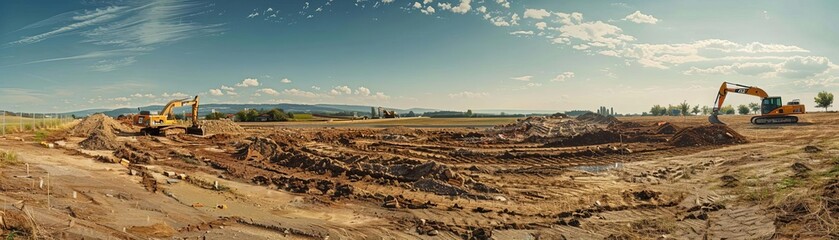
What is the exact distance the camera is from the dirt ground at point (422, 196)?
7992mm

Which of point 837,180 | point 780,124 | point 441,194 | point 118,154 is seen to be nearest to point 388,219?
point 441,194

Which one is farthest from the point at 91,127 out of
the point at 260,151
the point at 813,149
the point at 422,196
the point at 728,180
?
the point at 813,149

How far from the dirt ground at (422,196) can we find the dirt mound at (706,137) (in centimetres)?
269

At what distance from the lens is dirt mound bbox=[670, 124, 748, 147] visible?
23312 millimetres

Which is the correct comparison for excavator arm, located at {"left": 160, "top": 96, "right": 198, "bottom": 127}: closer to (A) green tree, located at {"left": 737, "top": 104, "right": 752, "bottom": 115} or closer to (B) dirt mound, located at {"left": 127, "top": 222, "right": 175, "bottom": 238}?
(B) dirt mound, located at {"left": 127, "top": 222, "right": 175, "bottom": 238}

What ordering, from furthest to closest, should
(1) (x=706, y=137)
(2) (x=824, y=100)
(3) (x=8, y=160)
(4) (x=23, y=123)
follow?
1. (2) (x=824, y=100)
2. (4) (x=23, y=123)
3. (1) (x=706, y=137)
4. (3) (x=8, y=160)

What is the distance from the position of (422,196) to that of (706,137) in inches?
743

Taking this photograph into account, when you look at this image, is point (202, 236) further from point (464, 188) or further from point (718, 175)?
point (718, 175)

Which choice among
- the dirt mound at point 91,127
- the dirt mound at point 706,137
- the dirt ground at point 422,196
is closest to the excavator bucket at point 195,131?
the dirt mound at point 91,127

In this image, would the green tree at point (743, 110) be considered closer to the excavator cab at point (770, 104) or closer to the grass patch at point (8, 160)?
the excavator cab at point (770, 104)

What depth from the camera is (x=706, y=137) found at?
2384cm

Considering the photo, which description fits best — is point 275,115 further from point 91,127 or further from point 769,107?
point 769,107

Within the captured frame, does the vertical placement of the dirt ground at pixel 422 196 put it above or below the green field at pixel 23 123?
below

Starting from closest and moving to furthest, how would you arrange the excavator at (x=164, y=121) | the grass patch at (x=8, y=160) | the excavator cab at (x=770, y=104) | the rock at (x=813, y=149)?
1. the grass patch at (x=8, y=160)
2. the rock at (x=813, y=149)
3. the excavator at (x=164, y=121)
4. the excavator cab at (x=770, y=104)
